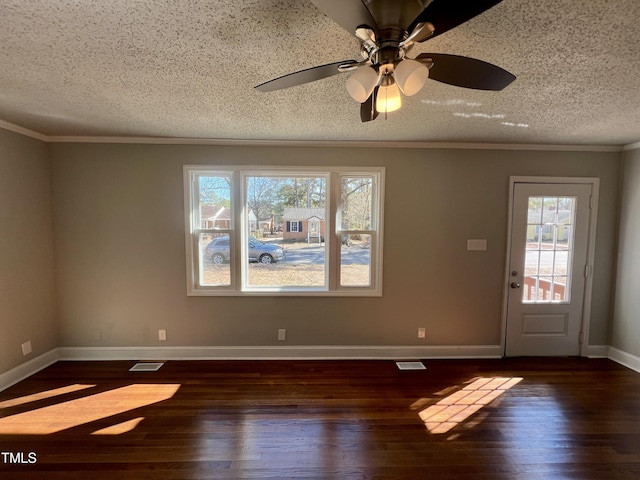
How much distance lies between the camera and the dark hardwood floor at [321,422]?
182cm

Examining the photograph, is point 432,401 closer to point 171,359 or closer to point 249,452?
point 249,452

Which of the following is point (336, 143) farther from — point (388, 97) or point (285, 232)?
point (388, 97)

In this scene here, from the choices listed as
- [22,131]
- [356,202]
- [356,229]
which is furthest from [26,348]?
[356,202]

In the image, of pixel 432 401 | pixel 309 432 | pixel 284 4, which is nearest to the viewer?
pixel 284 4

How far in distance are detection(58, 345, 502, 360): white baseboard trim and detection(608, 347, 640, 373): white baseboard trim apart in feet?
4.15

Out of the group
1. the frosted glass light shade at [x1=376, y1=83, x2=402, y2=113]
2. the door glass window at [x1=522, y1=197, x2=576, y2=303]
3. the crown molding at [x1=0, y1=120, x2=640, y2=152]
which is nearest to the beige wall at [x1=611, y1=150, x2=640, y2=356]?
the crown molding at [x1=0, y1=120, x2=640, y2=152]

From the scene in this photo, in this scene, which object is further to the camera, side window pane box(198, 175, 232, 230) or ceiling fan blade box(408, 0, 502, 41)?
side window pane box(198, 175, 232, 230)

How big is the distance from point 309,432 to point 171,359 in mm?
1915

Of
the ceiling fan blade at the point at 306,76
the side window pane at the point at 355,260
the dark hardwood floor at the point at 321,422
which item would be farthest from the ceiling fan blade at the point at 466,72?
the dark hardwood floor at the point at 321,422

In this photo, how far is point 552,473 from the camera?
5.87 feet

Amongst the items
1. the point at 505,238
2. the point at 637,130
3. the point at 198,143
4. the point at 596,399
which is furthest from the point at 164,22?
the point at 596,399

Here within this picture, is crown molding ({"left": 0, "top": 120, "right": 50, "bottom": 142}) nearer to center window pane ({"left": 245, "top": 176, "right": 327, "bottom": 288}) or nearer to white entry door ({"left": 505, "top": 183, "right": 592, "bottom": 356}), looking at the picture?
center window pane ({"left": 245, "top": 176, "right": 327, "bottom": 288})

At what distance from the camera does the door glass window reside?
10.5 ft

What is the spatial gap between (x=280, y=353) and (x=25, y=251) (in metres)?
2.73
